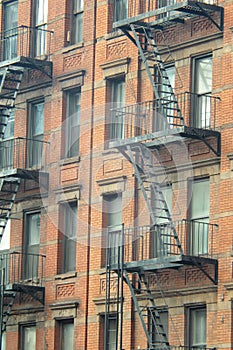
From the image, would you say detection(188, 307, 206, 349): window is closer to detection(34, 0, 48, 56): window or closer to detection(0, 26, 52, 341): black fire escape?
detection(0, 26, 52, 341): black fire escape

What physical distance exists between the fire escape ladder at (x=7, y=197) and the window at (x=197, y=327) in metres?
8.66

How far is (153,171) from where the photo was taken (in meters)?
41.4

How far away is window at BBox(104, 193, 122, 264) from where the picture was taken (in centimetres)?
4247

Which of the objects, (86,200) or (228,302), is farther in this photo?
(86,200)

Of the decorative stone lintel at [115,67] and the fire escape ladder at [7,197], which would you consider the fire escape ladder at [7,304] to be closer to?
Result: the fire escape ladder at [7,197]

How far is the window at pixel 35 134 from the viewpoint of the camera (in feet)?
152

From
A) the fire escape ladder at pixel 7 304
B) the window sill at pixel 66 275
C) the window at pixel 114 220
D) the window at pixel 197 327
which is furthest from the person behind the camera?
the fire escape ladder at pixel 7 304

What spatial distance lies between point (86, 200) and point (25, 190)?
124 inches

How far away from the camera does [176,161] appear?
40719mm

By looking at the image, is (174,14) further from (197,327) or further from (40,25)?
(197,327)

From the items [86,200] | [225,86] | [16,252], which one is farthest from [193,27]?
[16,252]

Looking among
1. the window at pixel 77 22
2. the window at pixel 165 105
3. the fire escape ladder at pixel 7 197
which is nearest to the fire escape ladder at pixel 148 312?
the window at pixel 165 105

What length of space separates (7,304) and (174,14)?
428 inches

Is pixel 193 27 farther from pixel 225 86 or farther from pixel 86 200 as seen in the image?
pixel 86 200
